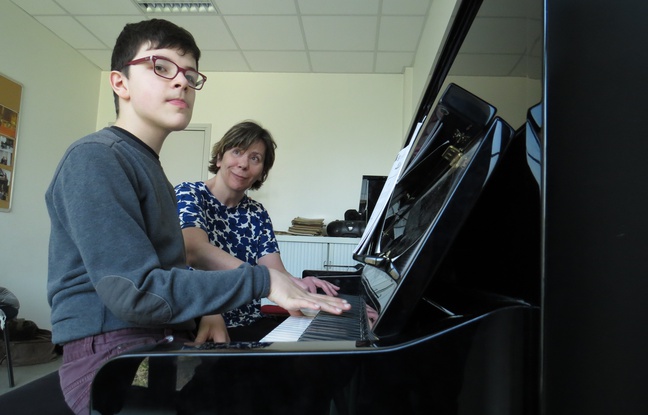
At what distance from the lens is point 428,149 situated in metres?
0.76

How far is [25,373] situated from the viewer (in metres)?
2.84

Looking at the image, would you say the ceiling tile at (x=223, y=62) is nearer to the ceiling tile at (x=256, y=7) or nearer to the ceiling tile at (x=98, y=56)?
the ceiling tile at (x=256, y=7)

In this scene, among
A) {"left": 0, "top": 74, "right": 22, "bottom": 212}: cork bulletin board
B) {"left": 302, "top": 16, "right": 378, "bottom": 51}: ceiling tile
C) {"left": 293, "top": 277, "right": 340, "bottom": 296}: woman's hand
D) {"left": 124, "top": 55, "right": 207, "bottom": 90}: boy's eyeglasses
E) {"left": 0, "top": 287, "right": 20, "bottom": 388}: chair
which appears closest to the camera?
{"left": 124, "top": 55, "right": 207, "bottom": 90}: boy's eyeglasses

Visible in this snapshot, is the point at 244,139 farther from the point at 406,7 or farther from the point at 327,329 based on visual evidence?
the point at 406,7

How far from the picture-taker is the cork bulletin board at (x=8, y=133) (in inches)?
137

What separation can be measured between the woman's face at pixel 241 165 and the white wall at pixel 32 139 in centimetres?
280

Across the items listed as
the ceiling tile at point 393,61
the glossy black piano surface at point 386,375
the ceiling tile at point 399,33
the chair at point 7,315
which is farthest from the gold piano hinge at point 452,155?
the ceiling tile at point 393,61

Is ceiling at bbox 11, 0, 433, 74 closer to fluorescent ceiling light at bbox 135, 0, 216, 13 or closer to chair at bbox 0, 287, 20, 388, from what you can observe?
fluorescent ceiling light at bbox 135, 0, 216, 13

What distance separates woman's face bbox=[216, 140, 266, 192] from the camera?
172 cm

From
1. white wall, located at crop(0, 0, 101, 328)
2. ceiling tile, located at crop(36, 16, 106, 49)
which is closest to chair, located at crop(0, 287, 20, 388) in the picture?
white wall, located at crop(0, 0, 101, 328)

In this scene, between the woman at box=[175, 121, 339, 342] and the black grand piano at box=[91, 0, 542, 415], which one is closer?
the black grand piano at box=[91, 0, 542, 415]

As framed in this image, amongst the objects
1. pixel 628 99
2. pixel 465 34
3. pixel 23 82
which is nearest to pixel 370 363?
pixel 628 99

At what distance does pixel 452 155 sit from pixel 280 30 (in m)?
3.48

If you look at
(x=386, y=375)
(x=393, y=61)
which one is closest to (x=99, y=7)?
(x=393, y=61)
